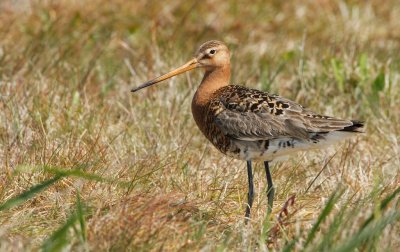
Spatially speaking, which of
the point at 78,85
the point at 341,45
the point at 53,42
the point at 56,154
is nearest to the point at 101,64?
the point at 53,42

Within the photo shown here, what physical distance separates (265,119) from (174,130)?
1209 mm

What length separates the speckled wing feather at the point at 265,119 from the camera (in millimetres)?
5062

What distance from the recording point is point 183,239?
4.27 m

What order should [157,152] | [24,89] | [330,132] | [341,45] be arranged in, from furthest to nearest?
[341,45]
[24,89]
[157,152]
[330,132]

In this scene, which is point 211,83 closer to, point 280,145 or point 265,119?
point 265,119

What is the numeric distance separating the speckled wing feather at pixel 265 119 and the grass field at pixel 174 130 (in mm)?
353

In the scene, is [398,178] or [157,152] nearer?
[398,178]

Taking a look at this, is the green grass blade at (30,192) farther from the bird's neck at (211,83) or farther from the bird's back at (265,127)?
the bird's neck at (211,83)

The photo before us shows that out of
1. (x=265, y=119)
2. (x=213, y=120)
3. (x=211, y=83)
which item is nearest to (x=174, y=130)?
(x=211, y=83)

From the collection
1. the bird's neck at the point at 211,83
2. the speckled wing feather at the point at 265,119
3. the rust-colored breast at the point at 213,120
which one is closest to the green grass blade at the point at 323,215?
the speckled wing feather at the point at 265,119

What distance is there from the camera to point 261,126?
516 centimetres

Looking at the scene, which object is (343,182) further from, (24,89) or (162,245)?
(24,89)

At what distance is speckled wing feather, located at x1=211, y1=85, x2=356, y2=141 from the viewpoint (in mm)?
5062

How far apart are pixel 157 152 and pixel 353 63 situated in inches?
93.2
